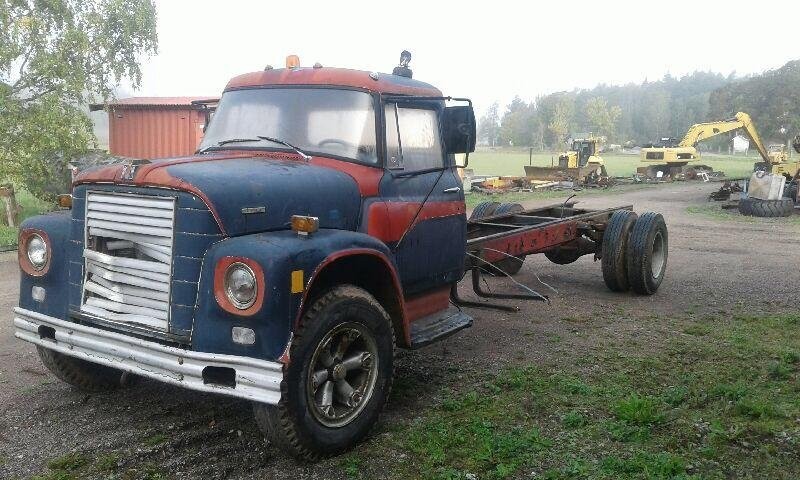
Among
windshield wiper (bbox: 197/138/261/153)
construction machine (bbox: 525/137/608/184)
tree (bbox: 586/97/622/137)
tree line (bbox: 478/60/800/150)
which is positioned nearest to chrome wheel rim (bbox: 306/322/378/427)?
windshield wiper (bbox: 197/138/261/153)

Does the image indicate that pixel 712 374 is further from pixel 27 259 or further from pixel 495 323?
pixel 27 259

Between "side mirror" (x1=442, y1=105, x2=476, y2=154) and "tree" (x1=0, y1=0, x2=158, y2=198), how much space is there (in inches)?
486

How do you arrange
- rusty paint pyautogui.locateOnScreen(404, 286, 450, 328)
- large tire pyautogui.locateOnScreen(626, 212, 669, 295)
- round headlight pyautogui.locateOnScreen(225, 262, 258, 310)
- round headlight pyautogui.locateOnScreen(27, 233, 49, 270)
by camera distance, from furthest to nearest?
1. large tire pyautogui.locateOnScreen(626, 212, 669, 295)
2. rusty paint pyautogui.locateOnScreen(404, 286, 450, 328)
3. round headlight pyautogui.locateOnScreen(27, 233, 49, 270)
4. round headlight pyautogui.locateOnScreen(225, 262, 258, 310)

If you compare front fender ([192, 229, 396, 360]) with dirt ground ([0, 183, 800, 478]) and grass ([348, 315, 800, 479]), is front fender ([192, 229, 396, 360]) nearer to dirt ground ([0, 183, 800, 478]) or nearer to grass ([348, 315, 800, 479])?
dirt ground ([0, 183, 800, 478])

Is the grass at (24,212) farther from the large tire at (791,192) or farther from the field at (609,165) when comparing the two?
the field at (609,165)

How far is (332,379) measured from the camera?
4039 mm

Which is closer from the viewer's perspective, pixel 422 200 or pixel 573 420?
pixel 573 420

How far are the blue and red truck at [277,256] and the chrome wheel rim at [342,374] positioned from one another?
0.01 meters

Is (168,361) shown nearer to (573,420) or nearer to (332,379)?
(332,379)

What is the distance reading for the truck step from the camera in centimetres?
482

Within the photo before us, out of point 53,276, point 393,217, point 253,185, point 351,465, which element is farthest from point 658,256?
point 53,276

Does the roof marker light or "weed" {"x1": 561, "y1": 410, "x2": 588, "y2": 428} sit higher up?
the roof marker light

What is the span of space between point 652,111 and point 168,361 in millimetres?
138608

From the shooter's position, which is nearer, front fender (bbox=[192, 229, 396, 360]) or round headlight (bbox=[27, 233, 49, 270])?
front fender (bbox=[192, 229, 396, 360])
